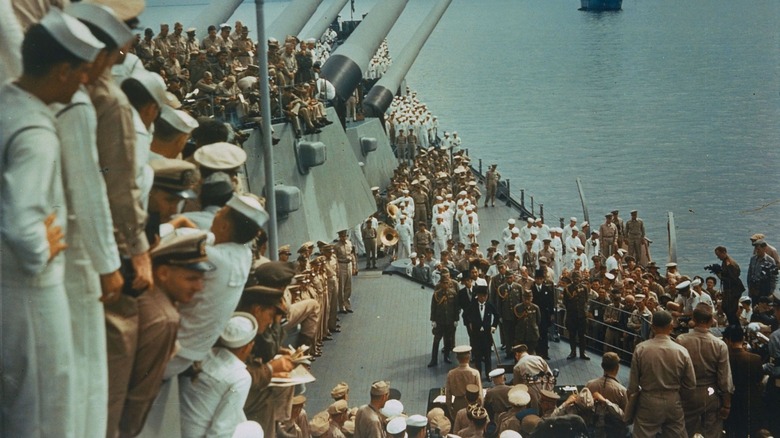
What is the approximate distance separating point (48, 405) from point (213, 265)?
0.97 m

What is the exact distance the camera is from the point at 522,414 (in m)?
6.84

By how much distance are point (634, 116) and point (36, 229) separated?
66.3 metres

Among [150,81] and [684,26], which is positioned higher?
[684,26]

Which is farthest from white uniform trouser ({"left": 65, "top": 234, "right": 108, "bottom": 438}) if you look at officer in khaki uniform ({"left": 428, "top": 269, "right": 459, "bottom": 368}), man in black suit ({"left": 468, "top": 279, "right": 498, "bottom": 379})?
officer in khaki uniform ({"left": 428, "top": 269, "right": 459, "bottom": 368})

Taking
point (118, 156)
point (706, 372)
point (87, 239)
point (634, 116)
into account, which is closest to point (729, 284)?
point (706, 372)

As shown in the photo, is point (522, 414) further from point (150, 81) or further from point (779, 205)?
point (779, 205)

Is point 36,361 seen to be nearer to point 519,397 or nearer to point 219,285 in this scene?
point 219,285

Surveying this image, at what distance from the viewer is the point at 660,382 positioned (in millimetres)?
6805

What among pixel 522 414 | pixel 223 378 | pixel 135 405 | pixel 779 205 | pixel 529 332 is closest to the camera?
pixel 135 405

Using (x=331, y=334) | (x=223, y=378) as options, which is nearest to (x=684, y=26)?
(x=331, y=334)

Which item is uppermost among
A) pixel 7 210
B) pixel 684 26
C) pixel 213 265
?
pixel 684 26

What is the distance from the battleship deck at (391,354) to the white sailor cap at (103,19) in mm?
7923

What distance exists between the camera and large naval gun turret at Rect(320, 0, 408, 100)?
18047 millimetres

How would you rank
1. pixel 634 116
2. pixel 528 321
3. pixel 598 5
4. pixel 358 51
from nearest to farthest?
pixel 528 321, pixel 358 51, pixel 634 116, pixel 598 5
